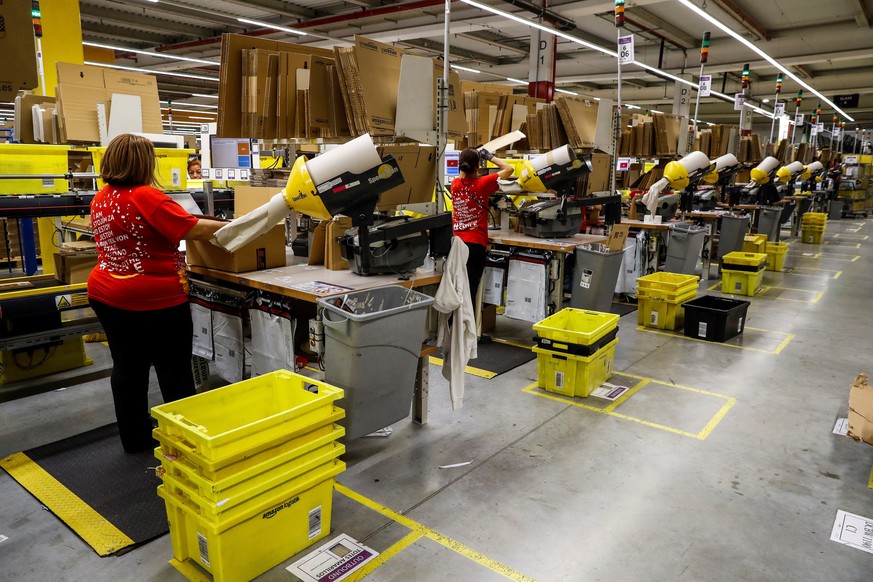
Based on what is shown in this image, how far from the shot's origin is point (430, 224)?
299 cm

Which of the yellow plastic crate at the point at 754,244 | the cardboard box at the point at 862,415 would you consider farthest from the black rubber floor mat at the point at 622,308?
the cardboard box at the point at 862,415

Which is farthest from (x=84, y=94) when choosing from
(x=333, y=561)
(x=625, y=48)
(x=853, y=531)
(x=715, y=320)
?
(x=853, y=531)

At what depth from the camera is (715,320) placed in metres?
5.03

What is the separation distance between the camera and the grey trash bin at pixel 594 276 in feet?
15.5

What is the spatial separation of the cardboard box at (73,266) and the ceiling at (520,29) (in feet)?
21.6

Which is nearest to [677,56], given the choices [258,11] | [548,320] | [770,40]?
[770,40]

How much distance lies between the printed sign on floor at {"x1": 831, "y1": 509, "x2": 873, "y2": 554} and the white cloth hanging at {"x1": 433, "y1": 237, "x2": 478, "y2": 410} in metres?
1.76

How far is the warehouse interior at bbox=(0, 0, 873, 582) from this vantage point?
7.18 feet

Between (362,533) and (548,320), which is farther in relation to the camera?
(548,320)

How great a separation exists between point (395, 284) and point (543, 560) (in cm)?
139

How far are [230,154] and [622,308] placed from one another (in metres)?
4.57

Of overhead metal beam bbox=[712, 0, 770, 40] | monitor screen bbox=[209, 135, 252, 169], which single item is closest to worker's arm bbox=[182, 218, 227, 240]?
monitor screen bbox=[209, 135, 252, 169]

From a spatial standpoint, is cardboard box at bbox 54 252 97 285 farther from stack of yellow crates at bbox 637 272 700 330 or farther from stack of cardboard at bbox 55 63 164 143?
stack of yellow crates at bbox 637 272 700 330

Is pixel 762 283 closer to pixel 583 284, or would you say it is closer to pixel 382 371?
pixel 583 284
